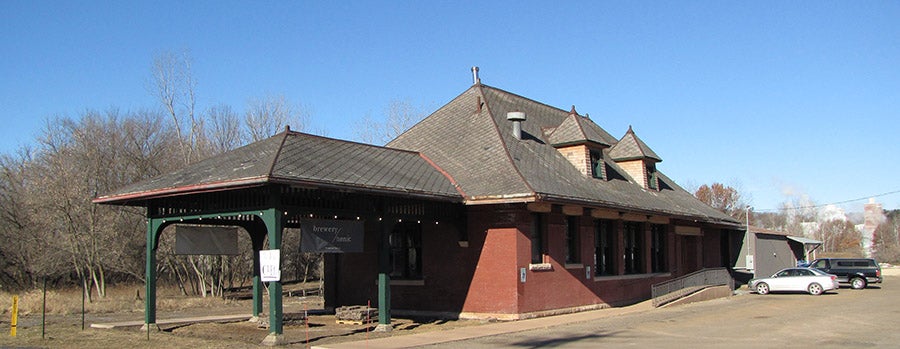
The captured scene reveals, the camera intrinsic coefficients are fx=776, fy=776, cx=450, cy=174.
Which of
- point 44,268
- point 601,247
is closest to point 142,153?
point 44,268

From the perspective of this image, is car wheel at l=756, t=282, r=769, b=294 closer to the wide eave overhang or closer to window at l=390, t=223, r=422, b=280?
window at l=390, t=223, r=422, b=280

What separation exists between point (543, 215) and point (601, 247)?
436cm

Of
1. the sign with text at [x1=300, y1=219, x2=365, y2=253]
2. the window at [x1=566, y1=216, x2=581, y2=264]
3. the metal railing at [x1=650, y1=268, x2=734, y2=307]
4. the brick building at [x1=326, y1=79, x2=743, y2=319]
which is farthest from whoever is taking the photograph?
the metal railing at [x1=650, y1=268, x2=734, y2=307]

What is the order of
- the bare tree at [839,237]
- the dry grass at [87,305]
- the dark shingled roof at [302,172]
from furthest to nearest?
1. the bare tree at [839,237]
2. the dry grass at [87,305]
3. the dark shingled roof at [302,172]

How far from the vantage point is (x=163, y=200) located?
1892 centimetres

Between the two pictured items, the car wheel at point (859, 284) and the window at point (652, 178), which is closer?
the window at point (652, 178)

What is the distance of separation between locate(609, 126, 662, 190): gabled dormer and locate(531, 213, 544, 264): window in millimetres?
9498

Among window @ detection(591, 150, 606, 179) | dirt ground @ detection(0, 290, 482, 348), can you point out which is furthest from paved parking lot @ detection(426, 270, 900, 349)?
window @ detection(591, 150, 606, 179)

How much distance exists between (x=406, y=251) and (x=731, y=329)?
974cm

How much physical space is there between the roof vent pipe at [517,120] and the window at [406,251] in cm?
510

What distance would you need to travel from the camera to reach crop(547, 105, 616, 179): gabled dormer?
1052 inches

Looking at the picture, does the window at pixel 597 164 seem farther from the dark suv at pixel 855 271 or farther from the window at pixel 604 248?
the dark suv at pixel 855 271

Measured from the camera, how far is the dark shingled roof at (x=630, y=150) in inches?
1203

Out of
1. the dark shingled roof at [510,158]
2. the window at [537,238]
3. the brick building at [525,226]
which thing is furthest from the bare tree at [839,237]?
the window at [537,238]
